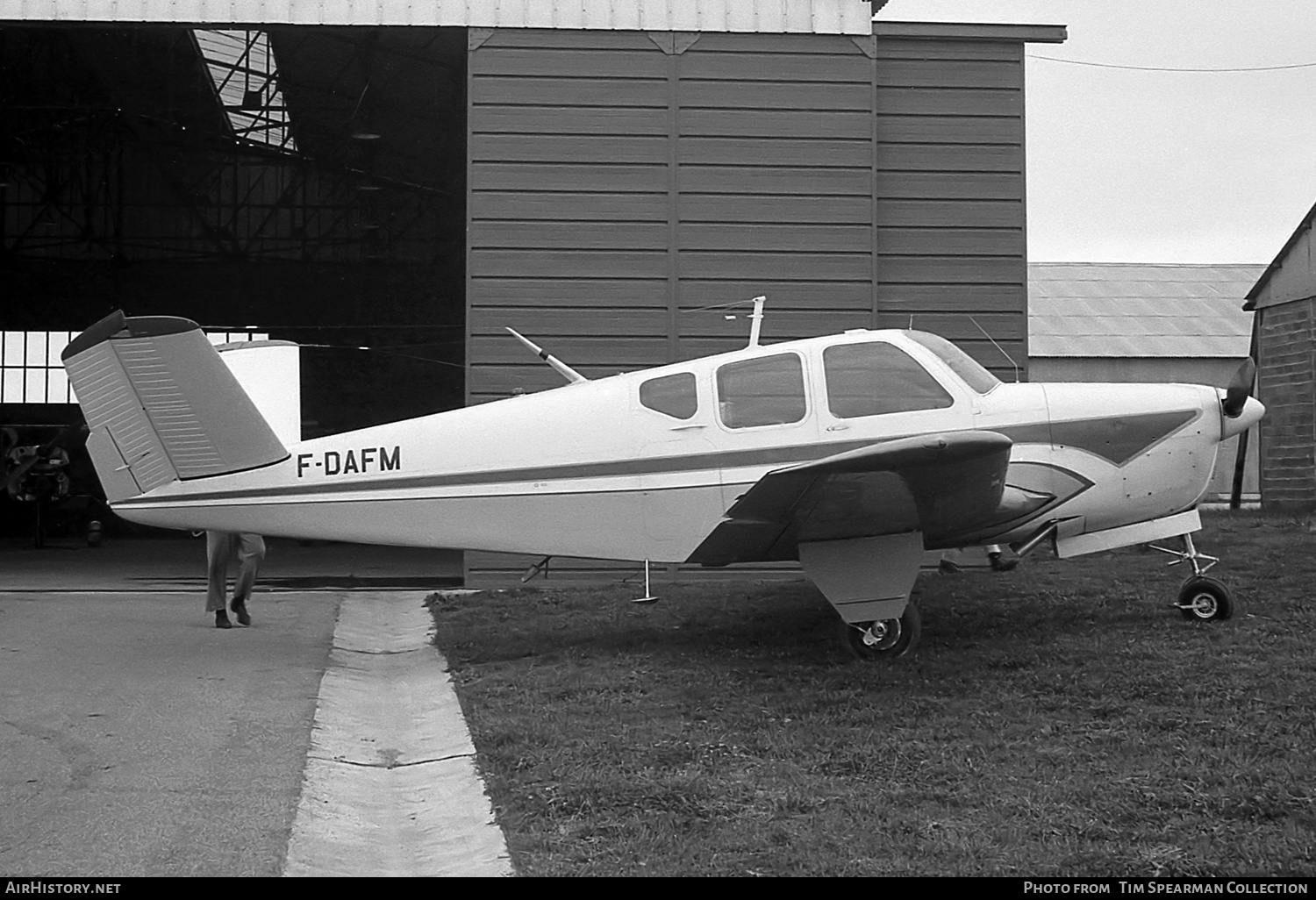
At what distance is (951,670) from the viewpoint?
7418 millimetres

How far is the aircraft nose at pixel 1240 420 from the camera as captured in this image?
8.39 meters

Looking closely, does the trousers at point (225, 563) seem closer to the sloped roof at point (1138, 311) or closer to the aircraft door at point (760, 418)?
the aircraft door at point (760, 418)

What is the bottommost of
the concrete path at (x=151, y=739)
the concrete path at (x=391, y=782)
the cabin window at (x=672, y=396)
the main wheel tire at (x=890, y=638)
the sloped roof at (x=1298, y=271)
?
the concrete path at (x=391, y=782)

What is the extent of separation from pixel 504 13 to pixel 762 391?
6905mm

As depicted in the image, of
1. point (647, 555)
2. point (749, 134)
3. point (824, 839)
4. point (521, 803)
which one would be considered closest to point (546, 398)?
point (647, 555)

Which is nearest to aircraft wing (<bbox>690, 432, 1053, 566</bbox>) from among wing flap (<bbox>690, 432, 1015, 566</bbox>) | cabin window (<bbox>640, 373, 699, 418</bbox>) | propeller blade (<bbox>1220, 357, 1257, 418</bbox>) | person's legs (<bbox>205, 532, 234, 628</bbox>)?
wing flap (<bbox>690, 432, 1015, 566</bbox>)

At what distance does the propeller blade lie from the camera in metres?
8.30

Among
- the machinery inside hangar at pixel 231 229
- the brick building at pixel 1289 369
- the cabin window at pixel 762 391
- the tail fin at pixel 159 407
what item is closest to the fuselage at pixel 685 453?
the cabin window at pixel 762 391

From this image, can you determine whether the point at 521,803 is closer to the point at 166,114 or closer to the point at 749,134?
the point at 749,134

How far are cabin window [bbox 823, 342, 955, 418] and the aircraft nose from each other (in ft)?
6.57

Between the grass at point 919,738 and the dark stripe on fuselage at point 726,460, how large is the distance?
1.29 meters

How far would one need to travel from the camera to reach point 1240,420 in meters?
8.43

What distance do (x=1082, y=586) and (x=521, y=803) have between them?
270 inches

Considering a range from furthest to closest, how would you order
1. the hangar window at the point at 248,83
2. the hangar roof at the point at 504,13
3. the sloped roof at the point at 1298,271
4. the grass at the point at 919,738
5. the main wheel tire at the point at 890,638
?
the sloped roof at the point at 1298,271 → the hangar window at the point at 248,83 → the hangar roof at the point at 504,13 → the main wheel tire at the point at 890,638 → the grass at the point at 919,738
